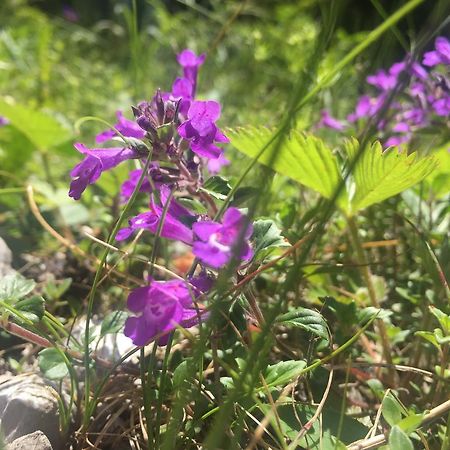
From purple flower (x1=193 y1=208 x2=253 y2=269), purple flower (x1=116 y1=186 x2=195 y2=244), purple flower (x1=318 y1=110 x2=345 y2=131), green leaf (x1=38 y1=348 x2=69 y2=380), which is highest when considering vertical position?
purple flower (x1=318 y1=110 x2=345 y2=131)

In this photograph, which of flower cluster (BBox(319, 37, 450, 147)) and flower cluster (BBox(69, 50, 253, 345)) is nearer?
flower cluster (BBox(69, 50, 253, 345))

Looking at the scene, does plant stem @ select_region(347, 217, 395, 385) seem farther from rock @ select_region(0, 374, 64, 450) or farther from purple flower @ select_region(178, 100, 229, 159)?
rock @ select_region(0, 374, 64, 450)

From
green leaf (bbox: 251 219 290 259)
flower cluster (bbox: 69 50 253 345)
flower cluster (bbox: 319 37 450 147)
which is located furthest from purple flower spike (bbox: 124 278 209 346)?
flower cluster (bbox: 319 37 450 147)

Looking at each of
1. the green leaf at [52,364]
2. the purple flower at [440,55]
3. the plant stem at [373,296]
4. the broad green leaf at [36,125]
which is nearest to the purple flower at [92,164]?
the green leaf at [52,364]

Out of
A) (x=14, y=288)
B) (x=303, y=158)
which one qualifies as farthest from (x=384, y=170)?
(x=14, y=288)

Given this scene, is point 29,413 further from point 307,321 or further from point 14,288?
point 307,321

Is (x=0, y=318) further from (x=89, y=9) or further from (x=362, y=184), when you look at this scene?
(x=89, y=9)

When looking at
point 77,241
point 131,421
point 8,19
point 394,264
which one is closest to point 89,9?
point 8,19
